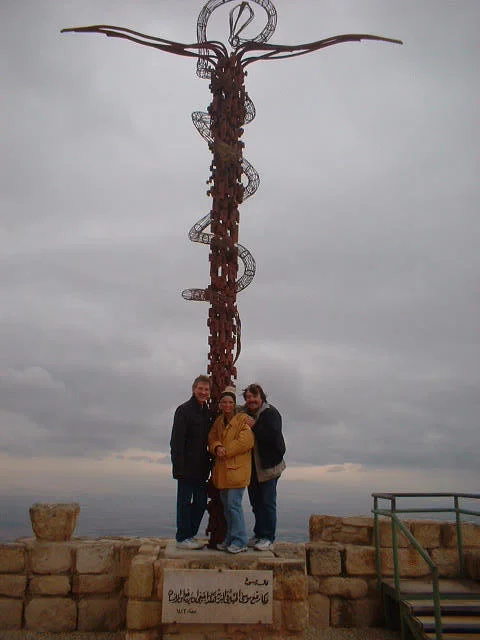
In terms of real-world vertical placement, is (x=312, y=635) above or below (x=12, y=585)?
below

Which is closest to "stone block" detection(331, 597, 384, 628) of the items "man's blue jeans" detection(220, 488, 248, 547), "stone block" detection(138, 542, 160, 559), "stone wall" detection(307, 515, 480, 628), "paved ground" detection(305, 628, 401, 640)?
"stone wall" detection(307, 515, 480, 628)

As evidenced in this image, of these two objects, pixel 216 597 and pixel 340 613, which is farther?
pixel 340 613

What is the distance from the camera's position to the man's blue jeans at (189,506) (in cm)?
615

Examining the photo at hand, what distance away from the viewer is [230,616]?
5371 mm

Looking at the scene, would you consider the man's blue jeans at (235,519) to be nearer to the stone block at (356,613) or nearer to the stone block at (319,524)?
the stone block at (356,613)

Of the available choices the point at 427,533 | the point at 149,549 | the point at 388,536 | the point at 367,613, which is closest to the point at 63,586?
→ the point at 149,549

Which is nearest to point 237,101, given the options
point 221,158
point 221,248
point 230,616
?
point 221,158

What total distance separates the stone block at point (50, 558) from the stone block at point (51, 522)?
0.71ft

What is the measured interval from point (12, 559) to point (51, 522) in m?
0.56

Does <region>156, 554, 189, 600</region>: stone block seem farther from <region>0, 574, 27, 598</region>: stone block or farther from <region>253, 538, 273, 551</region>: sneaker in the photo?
<region>0, 574, 27, 598</region>: stone block

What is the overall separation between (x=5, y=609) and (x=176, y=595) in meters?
2.36

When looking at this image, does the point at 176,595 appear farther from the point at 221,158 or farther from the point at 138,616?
the point at 221,158

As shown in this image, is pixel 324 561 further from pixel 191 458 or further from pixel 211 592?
pixel 191 458

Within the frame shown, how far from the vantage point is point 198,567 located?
546cm
